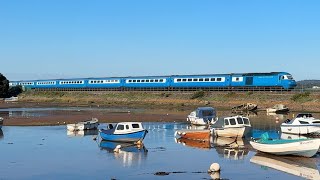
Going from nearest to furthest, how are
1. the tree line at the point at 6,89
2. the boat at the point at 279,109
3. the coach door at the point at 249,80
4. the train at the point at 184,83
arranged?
the boat at the point at 279,109
the train at the point at 184,83
the coach door at the point at 249,80
the tree line at the point at 6,89

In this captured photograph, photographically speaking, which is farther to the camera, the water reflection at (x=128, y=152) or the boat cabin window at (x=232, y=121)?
the boat cabin window at (x=232, y=121)

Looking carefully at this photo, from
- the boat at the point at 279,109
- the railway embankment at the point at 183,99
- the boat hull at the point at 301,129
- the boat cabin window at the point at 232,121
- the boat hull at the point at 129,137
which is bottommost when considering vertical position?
the boat hull at the point at 129,137

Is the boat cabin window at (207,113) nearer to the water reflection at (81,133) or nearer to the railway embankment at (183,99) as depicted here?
the water reflection at (81,133)

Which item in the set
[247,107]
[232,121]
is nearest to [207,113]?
[232,121]

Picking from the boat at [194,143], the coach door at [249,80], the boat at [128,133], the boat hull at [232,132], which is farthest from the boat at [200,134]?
the coach door at [249,80]

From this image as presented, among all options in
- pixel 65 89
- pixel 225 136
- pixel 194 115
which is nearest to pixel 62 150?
pixel 225 136

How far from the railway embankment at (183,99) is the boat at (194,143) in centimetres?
4097

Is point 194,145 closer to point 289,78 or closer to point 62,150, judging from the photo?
point 62,150

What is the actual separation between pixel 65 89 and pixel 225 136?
10285 centimetres

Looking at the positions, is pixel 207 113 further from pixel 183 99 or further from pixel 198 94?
pixel 183 99

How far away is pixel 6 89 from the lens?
14512 cm

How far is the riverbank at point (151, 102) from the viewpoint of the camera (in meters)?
63.7

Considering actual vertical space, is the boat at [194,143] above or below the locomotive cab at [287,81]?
below

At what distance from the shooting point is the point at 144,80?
372 feet
